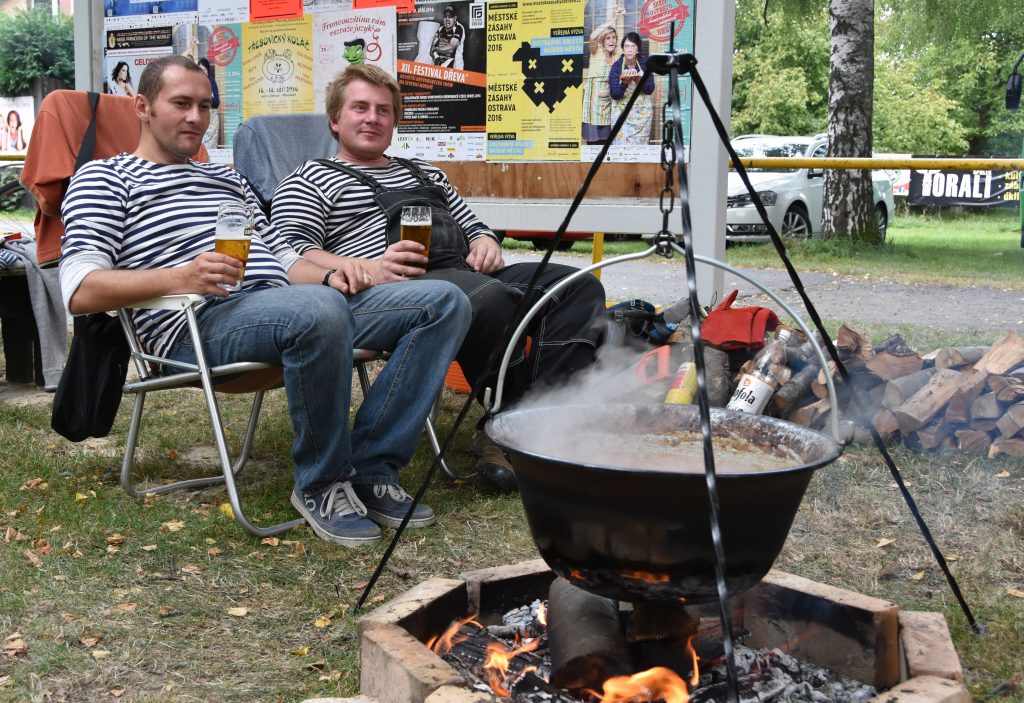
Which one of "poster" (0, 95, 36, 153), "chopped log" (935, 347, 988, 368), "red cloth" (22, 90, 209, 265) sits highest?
"poster" (0, 95, 36, 153)

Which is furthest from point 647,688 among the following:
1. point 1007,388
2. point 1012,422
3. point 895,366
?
point 895,366

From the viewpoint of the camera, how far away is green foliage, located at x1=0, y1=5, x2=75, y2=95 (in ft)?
90.4

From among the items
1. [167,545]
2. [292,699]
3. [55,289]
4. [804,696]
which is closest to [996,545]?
[804,696]

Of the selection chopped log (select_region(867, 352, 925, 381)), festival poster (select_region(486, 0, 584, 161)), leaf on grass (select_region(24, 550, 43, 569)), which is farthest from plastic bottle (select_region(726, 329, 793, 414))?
leaf on grass (select_region(24, 550, 43, 569))

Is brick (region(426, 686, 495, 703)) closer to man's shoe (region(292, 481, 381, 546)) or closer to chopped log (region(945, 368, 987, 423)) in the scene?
man's shoe (region(292, 481, 381, 546))

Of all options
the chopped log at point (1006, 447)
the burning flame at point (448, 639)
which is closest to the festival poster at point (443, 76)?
the chopped log at point (1006, 447)

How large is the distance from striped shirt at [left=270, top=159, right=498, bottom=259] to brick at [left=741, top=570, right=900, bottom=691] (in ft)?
6.72

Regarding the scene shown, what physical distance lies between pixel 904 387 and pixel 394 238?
2.20 meters

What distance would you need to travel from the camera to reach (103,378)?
339cm

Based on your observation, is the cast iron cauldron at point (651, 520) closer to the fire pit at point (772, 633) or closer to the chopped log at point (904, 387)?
the fire pit at point (772, 633)

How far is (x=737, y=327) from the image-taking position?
4.48 metres

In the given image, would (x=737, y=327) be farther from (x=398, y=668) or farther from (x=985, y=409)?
(x=398, y=668)

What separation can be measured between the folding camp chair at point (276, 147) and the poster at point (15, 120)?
26.6 metres

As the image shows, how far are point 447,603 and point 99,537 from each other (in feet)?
4.58
